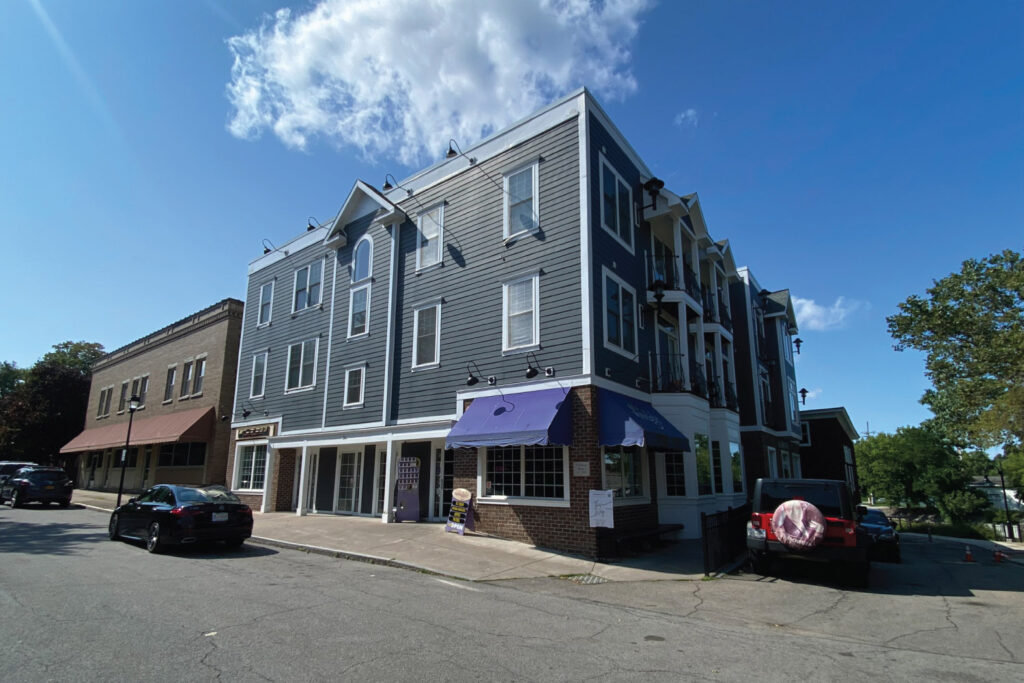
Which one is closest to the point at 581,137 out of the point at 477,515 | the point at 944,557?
the point at 477,515

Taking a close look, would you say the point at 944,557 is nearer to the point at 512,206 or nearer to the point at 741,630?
the point at 741,630

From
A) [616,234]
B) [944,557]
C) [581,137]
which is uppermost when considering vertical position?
[581,137]

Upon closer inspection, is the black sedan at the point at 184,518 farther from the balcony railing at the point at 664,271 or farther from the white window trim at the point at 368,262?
the balcony railing at the point at 664,271

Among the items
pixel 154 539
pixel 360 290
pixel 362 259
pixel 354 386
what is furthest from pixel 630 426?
pixel 362 259

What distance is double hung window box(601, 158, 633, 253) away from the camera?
47.6 feet

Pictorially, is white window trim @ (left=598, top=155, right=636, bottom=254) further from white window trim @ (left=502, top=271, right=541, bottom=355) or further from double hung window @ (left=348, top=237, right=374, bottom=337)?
double hung window @ (left=348, top=237, right=374, bottom=337)

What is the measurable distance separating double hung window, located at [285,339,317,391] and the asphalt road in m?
10.0

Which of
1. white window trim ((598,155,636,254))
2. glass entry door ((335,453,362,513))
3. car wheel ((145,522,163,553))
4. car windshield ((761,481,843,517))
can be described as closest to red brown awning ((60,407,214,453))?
glass entry door ((335,453,362,513))

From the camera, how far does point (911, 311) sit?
24.9m

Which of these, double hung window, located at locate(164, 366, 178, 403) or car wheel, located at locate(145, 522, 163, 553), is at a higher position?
double hung window, located at locate(164, 366, 178, 403)

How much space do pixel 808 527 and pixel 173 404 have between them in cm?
2878

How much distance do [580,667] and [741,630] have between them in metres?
2.94

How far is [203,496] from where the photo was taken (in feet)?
39.3

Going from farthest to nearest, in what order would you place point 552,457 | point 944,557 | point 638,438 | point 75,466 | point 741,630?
point 75,466, point 944,557, point 552,457, point 638,438, point 741,630
